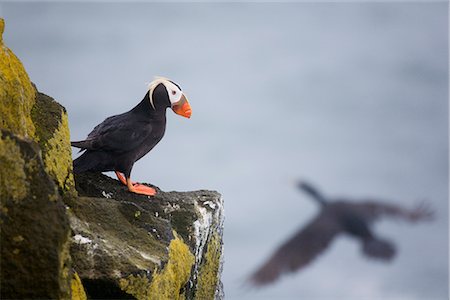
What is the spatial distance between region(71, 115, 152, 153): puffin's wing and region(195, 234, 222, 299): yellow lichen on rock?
1.28 metres

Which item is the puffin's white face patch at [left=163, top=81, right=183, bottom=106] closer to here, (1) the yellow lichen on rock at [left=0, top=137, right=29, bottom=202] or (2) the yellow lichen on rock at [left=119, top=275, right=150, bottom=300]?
(2) the yellow lichen on rock at [left=119, top=275, right=150, bottom=300]

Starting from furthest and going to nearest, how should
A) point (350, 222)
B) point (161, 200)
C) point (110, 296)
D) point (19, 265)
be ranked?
point (350, 222), point (161, 200), point (110, 296), point (19, 265)

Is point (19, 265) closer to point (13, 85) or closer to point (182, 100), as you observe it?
point (13, 85)

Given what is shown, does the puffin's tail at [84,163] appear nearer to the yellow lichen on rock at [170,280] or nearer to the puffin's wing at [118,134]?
the puffin's wing at [118,134]

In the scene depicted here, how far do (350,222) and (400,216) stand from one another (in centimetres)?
86

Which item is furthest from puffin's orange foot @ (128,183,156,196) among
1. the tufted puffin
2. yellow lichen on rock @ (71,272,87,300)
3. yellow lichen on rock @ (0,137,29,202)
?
yellow lichen on rock @ (0,137,29,202)

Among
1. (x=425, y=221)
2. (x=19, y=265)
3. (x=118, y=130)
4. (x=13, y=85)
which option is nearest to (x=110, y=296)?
(x=19, y=265)

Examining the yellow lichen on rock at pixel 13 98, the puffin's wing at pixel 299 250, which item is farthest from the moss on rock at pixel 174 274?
the puffin's wing at pixel 299 250

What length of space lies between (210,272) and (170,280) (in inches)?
43.0

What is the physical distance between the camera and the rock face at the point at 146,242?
5703mm

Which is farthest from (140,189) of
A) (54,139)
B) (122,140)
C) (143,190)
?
(54,139)

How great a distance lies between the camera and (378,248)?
1223cm

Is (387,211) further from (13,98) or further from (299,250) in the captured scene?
(13,98)

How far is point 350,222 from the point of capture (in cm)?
1246
